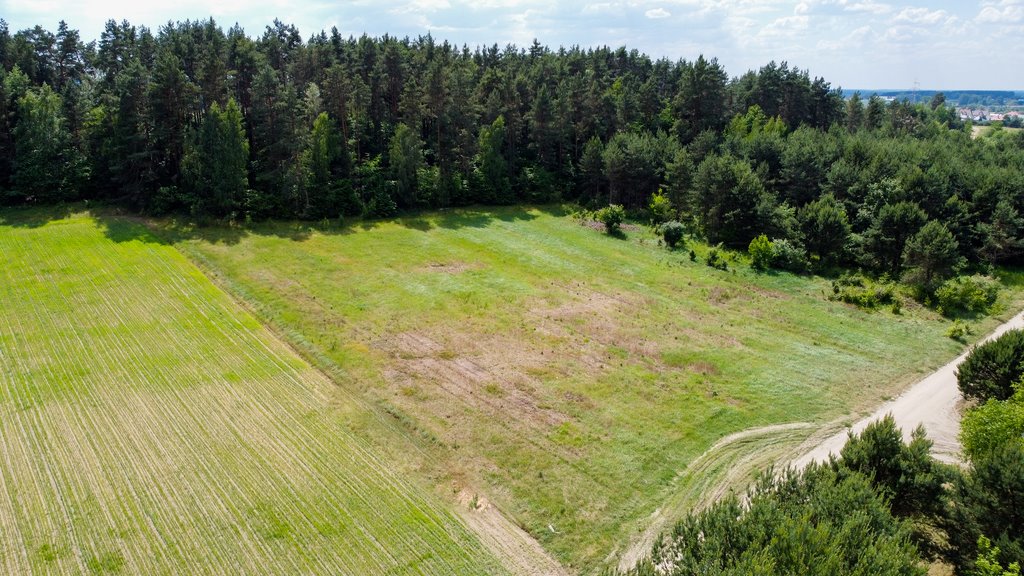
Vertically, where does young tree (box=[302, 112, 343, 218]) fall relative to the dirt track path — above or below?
above

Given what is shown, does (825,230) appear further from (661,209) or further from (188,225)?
(188,225)

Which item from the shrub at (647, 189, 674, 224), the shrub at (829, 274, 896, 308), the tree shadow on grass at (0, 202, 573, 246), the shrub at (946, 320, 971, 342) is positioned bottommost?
the shrub at (946, 320, 971, 342)

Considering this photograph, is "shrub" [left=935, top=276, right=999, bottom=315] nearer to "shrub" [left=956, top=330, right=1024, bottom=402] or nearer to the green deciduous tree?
"shrub" [left=956, top=330, right=1024, bottom=402]

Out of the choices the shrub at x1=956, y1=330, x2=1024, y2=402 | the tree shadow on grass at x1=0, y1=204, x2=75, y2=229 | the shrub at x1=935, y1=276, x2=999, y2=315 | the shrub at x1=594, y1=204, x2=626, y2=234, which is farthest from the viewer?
the shrub at x1=594, y1=204, x2=626, y2=234

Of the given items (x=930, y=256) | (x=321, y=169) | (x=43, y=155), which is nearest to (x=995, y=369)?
(x=930, y=256)

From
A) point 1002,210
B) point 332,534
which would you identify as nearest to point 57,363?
point 332,534

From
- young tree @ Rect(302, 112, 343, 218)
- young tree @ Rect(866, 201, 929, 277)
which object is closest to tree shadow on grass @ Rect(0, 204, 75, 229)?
young tree @ Rect(302, 112, 343, 218)

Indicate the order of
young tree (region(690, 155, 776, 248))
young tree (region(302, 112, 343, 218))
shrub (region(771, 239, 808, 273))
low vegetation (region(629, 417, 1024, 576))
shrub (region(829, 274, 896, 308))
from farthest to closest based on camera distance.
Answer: young tree (region(302, 112, 343, 218)) < young tree (region(690, 155, 776, 248)) < shrub (region(771, 239, 808, 273)) < shrub (region(829, 274, 896, 308)) < low vegetation (region(629, 417, 1024, 576))

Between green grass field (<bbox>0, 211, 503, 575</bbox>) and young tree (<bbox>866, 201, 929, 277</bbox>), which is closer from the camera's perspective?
green grass field (<bbox>0, 211, 503, 575</bbox>)
